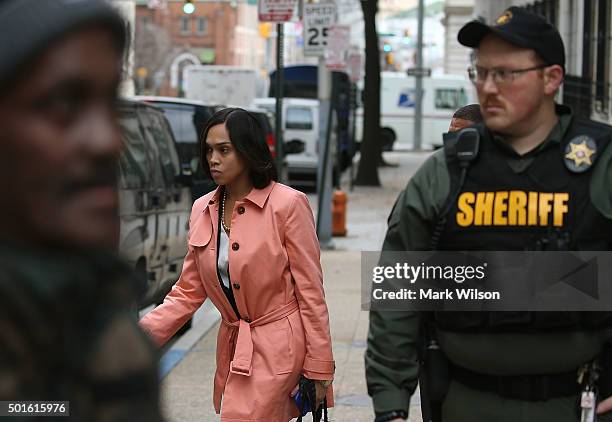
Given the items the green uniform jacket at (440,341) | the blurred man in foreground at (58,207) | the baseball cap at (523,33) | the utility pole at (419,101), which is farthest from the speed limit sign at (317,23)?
the utility pole at (419,101)

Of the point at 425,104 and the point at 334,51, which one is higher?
the point at 334,51

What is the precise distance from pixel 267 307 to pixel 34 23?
13.0ft

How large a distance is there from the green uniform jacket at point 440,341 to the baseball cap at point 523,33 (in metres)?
0.21

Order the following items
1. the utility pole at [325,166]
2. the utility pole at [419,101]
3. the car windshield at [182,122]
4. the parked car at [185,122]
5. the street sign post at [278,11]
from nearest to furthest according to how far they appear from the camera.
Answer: the parked car at [185,122] → the car windshield at [182,122] → the street sign post at [278,11] → the utility pole at [325,166] → the utility pole at [419,101]

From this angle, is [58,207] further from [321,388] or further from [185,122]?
[185,122]

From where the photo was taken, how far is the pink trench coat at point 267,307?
5.23 meters

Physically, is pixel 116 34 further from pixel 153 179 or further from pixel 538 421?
pixel 153 179

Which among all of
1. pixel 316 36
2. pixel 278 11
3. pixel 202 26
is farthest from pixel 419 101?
pixel 202 26

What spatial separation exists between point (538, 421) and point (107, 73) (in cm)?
234

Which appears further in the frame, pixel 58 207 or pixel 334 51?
pixel 334 51

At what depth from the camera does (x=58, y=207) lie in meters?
1.42

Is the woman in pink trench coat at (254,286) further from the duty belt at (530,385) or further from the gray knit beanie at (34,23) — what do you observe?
the gray knit beanie at (34,23)

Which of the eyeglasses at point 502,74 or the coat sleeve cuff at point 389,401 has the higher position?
the eyeglasses at point 502,74

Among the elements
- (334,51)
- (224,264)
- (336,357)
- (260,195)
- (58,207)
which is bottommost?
(336,357)
